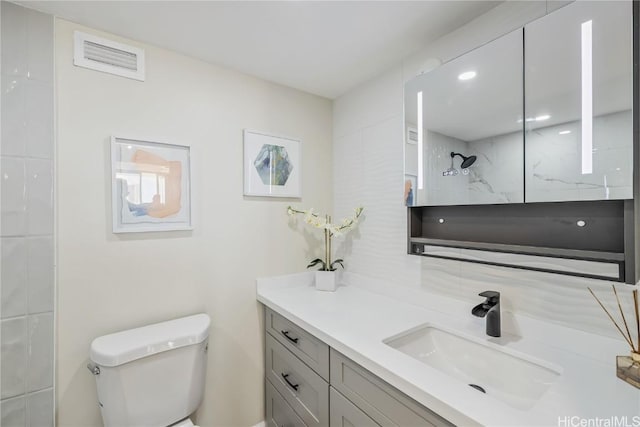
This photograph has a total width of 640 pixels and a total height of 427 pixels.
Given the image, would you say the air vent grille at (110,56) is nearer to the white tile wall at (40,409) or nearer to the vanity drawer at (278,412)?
the white tile wall at (40,409)

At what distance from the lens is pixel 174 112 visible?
4.88ft

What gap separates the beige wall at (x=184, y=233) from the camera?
124cm

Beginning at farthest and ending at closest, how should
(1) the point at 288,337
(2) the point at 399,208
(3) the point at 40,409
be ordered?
(2) the point at 399,208 < (1) the point at 288,337 < (3) the point at 40,409

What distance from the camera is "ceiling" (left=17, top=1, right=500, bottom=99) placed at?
1.17 meters

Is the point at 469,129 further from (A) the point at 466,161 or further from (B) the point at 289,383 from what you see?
(B) the point at 289,383

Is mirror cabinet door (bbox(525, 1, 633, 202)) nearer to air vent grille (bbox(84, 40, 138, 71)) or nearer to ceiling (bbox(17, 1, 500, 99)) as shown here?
ceiling (bbox(17, 1, 500, 99))

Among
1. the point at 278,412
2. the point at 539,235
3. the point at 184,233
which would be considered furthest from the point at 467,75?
the point at 278,412

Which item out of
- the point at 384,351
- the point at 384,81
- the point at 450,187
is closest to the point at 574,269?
the point at 450,187

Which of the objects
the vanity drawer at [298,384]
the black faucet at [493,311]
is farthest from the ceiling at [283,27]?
the vanity drawer at [298,384]

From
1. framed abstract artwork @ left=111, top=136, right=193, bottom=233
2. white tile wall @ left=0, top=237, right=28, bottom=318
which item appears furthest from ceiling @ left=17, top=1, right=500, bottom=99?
white tile wall @ left=0, top=237, right=28, bottom=318

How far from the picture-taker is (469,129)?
115 centimetres

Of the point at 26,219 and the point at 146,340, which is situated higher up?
the point at 26,219

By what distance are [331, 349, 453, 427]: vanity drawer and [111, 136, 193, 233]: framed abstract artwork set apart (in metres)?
1.03

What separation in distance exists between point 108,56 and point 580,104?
1883 mm
